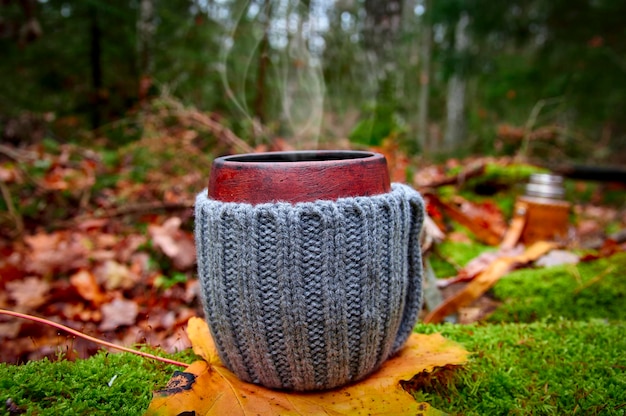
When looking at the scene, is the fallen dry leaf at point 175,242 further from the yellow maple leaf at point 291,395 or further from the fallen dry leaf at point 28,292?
the yellow maple leaf at point 291,395

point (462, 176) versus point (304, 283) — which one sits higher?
point (304, 283)

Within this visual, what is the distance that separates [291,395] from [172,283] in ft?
3.79

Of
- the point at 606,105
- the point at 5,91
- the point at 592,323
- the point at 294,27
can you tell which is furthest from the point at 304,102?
the point at 606,105

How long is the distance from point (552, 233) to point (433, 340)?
1.70 meters

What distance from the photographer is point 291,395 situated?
887mm

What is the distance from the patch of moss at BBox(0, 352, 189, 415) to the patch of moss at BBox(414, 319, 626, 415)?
1.88 feet

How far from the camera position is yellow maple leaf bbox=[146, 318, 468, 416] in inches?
30.6

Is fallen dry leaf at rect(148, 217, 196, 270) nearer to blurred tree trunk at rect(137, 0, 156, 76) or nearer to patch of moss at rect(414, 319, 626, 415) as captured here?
patch of moss at rect(414, 319, 626, 415)

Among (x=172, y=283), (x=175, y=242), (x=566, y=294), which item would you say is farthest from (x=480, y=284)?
(x=175, y=242)

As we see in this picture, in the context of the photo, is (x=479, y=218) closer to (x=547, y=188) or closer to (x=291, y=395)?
(x=547, y=188)

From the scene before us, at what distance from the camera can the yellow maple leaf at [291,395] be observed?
0.78 metres

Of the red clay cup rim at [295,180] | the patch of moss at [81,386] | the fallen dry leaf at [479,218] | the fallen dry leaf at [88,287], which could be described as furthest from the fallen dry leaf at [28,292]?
the fallen dry leaf at [479,218]

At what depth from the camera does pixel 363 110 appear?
3.19 m

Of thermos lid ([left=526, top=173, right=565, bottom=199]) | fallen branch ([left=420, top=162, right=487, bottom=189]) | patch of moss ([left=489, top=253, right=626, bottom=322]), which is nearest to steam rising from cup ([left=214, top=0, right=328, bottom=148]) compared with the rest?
fallen branch ([left=420, top=162, right=487, bottom=189])
